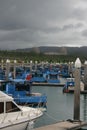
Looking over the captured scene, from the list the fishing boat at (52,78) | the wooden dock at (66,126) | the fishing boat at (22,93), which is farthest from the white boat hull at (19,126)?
the fishing boat at (52,78)

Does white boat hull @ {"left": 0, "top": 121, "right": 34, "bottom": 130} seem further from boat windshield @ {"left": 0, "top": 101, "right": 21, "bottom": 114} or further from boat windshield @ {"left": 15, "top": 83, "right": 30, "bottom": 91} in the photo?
boat windshield @ {"left": 15, "top": 83, "right": 30, "bottom": 91}

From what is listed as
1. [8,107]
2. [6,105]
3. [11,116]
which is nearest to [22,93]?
[8,107]

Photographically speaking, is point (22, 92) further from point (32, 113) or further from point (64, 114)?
point (32, 113)

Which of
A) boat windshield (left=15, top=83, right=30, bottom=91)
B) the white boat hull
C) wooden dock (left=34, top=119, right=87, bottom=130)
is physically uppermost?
boat windshield (left=15, top=83, right=30, bottom=91)

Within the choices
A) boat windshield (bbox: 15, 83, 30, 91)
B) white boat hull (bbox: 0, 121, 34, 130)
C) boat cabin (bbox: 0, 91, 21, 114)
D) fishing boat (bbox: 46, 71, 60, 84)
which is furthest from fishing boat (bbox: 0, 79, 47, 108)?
fishing boat (bbox: 46, 71, 60, 84)

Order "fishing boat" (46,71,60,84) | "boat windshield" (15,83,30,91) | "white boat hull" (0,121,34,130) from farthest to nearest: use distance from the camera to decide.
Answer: "fishing boat" (46,71,60,84)
"boat windshield" (15,83,30,91)
"white boat hull" (0,121,34,130)

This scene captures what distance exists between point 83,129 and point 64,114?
13002 millimetres

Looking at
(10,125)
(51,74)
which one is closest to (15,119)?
(10,125)

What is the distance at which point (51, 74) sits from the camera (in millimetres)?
98562

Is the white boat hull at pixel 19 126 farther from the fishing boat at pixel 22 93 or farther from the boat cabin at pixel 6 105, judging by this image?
the fishing boat at pixel 22 93

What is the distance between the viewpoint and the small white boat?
2416 cm

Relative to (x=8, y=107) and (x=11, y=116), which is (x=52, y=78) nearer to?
(x=8, y=107)

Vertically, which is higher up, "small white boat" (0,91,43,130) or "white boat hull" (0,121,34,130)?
"small white boat" (0,91,43,130)

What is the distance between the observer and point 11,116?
24781 millimetres
